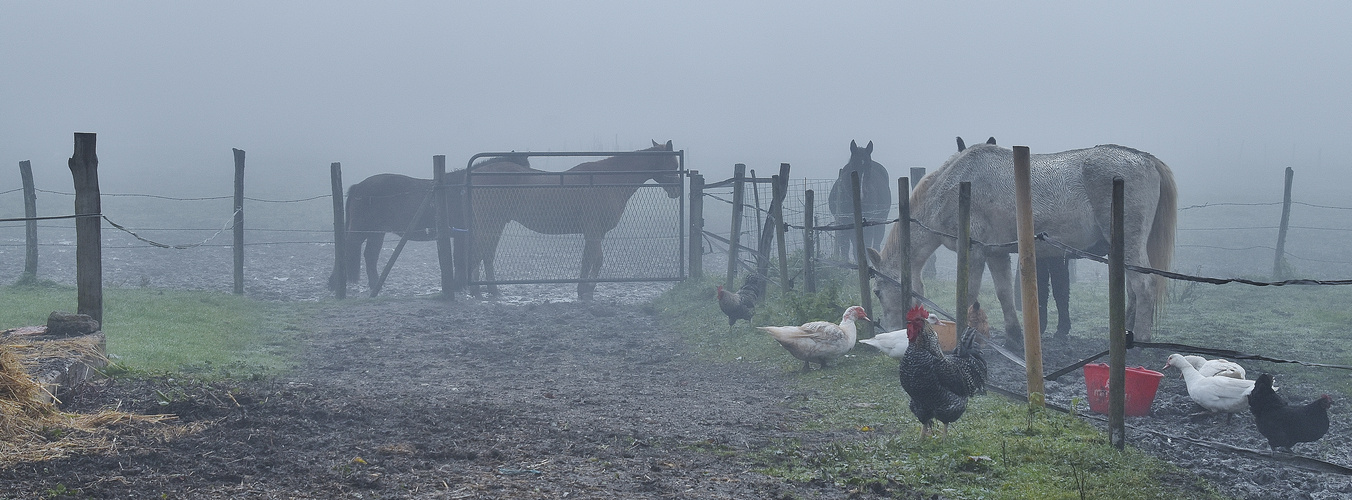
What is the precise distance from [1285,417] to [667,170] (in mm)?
10120

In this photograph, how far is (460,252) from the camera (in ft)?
42.2

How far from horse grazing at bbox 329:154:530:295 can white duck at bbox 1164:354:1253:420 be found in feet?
34.5

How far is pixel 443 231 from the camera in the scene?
12.7m

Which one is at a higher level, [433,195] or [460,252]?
[433,195]

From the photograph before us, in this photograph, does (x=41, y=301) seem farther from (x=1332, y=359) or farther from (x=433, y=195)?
(x=1332, y=359)

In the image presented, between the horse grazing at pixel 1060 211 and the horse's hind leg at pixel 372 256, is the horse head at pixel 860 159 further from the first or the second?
the horse's hind leg at pixel 372 256

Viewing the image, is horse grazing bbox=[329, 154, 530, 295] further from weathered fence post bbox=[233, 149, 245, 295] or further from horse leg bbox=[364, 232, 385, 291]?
weathered fence post bbox=[233, 149, 245, 295]

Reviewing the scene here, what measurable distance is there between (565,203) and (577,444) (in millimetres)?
9381

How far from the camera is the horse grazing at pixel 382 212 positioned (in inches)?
542

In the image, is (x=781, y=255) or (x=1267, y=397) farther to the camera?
(x=781, y=255)

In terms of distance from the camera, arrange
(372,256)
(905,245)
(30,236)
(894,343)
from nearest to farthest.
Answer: (894,343) < (905,245) < (30,236) < (372,256)

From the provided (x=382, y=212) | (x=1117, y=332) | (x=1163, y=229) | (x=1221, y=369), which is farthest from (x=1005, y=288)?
(x=382, y=212)

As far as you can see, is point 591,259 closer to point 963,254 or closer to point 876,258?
point 876,258

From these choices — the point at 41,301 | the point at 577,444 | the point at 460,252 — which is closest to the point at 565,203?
the point at 460,252
